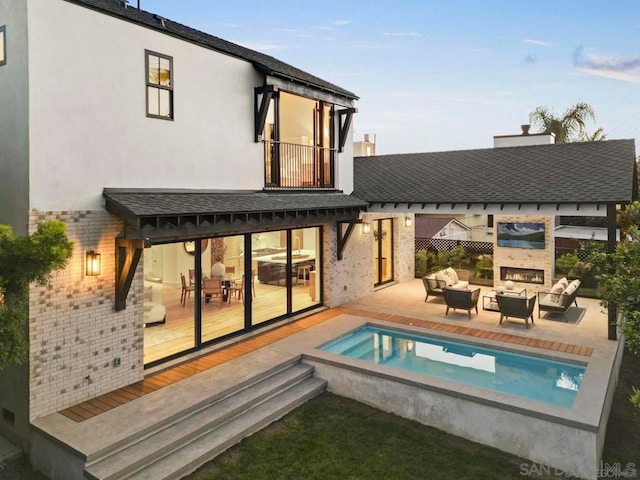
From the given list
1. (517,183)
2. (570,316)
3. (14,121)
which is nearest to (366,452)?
(14,121)

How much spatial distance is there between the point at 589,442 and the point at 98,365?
872 cm

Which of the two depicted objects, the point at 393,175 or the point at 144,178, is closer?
the point at 144,178

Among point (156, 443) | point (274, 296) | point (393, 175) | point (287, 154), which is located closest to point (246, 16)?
point (393, 175)

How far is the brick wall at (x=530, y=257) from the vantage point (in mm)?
16688

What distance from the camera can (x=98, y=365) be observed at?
854 centimetres

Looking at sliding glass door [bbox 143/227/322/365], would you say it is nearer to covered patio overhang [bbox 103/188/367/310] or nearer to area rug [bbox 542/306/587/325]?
covered patio overhang [bbox 103/188/367/310]

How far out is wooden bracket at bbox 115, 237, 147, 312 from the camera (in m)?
8.35

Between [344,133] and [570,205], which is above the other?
[344,133]

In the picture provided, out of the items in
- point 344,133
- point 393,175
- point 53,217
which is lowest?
point 53,217

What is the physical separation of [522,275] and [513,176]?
14.6ft

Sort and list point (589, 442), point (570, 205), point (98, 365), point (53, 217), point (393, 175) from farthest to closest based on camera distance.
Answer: point (393, 175) → point (570, 205) → point (98, 365) → point (53, 217) → point (589, 442)

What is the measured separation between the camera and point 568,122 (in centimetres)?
3416

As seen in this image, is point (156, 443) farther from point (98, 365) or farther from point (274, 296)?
point (274, 296)

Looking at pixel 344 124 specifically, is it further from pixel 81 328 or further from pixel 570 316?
pixel 81 328
